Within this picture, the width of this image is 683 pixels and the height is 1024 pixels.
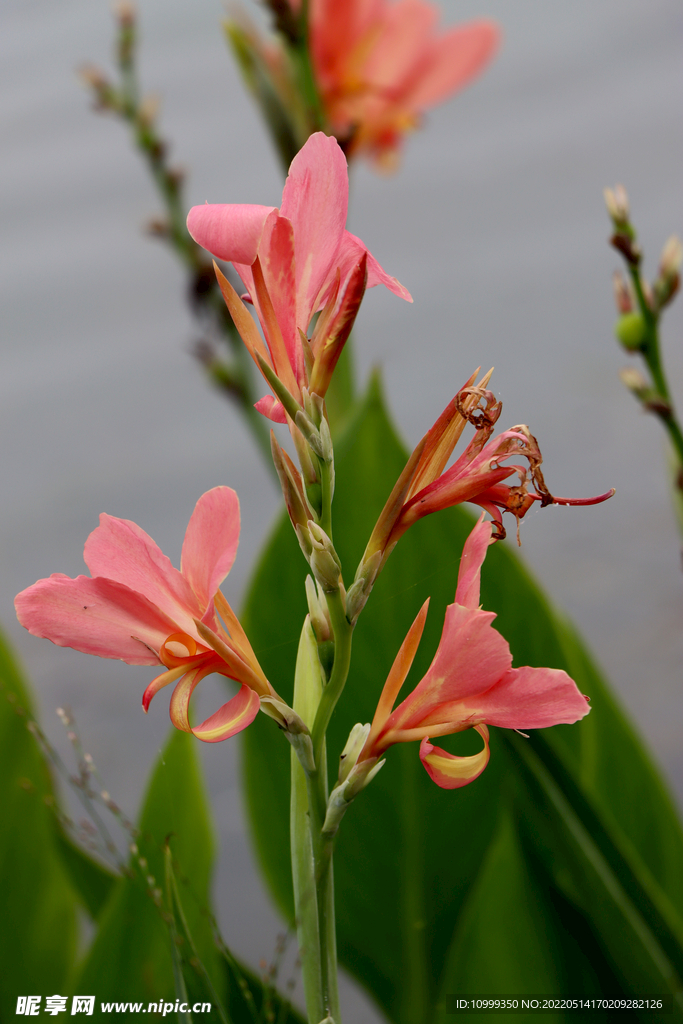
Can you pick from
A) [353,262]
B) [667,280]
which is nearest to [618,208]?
[667,280]

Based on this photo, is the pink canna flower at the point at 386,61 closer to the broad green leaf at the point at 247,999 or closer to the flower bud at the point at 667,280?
the flower bud at the point at 667,280

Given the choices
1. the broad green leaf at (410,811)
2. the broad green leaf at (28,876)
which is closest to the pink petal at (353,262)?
the broad green leaf at (410,811)

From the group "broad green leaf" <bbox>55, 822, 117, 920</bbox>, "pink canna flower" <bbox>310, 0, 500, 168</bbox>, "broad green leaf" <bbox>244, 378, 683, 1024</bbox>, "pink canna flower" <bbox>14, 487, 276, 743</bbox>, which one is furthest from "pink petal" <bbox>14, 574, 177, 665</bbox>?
"pink canna flower" <bbox>310, 0, 500, 168</bbox>

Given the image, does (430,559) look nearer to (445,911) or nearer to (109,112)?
(445,911)

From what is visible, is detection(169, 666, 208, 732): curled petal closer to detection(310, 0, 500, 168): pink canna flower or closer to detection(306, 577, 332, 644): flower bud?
detection(306, 577, 332, 644): flower bud

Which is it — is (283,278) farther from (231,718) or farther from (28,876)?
(28,876)
